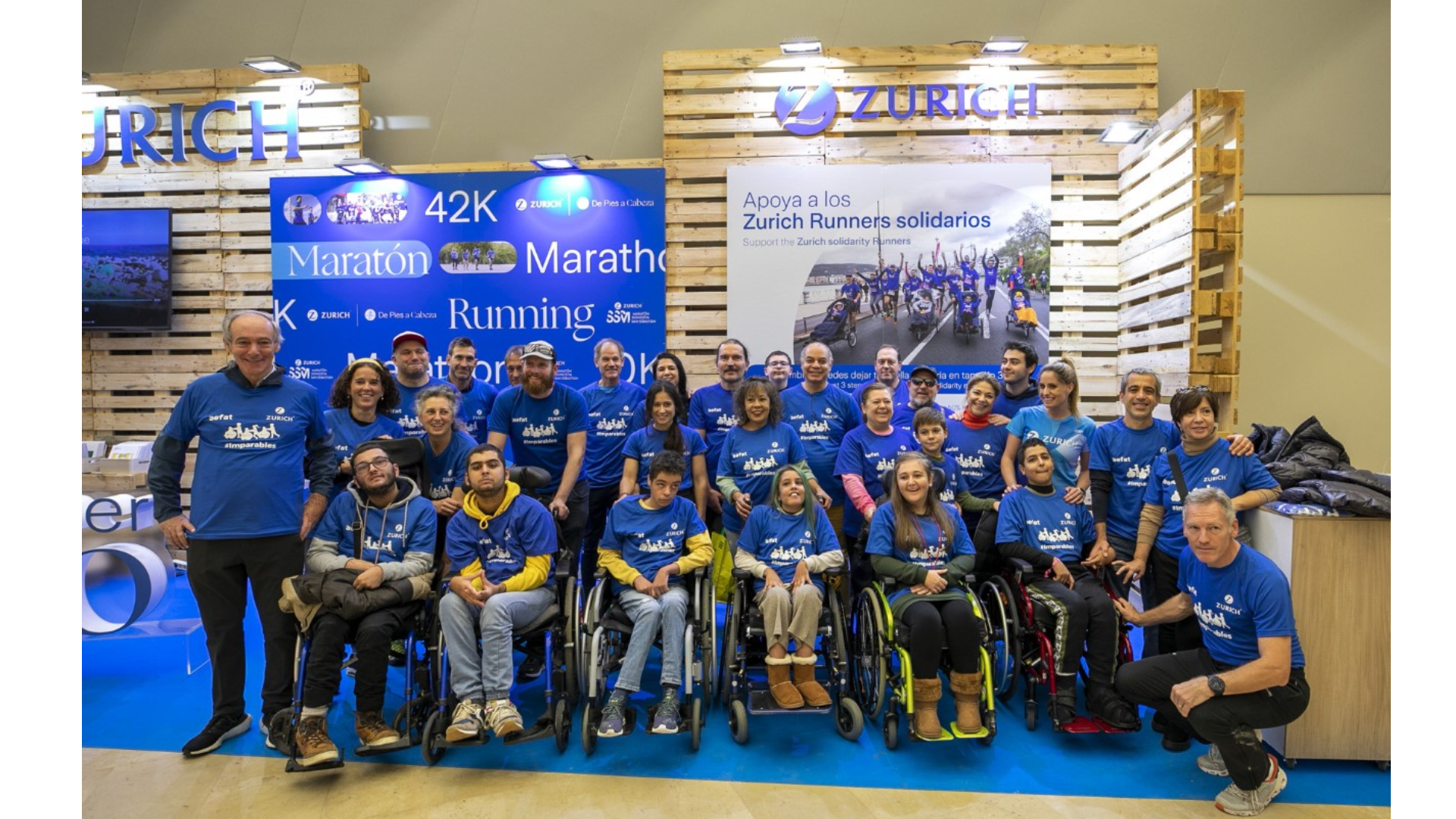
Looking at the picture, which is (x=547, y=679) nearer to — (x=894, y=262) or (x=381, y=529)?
(x=381, y=529)

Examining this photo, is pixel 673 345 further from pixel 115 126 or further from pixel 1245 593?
pixel 115 126

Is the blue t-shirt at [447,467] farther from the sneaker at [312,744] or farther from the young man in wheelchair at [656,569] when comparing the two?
the sneaker at [312,744]

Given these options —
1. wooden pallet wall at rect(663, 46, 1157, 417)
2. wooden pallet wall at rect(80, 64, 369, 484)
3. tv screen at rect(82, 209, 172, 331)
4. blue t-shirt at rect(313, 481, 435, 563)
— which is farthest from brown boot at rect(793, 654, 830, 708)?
tv screen at rect(82, 209, 172, 331)

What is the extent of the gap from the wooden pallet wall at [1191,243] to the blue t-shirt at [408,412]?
455cm

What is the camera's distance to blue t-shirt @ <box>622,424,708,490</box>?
4.55 meters

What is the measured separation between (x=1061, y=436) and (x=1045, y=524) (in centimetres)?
58

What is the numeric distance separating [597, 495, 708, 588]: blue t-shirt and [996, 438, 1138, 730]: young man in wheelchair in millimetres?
1470

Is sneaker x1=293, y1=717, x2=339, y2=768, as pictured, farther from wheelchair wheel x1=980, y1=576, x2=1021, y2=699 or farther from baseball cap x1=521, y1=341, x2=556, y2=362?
wheelchair wheel x1=980, y1=576, x2=1021, y2=699

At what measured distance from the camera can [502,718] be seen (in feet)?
11.2

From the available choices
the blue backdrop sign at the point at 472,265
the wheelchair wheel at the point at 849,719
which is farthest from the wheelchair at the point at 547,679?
the blue backdrop sign at the point at 472,265

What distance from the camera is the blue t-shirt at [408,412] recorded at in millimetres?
4645

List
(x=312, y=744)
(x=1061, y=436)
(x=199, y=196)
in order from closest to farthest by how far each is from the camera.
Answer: (x=312, y=744)
(x=1061, y=436)
(x=199, y=196)

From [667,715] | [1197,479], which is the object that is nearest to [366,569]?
[667,715]

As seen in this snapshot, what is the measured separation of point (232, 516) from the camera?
361cm
